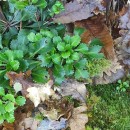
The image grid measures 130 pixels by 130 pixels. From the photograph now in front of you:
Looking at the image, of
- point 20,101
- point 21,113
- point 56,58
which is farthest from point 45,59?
point 21,113

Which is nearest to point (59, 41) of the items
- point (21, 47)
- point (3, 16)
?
point (21, 47)

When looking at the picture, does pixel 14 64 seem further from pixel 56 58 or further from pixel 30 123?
pixel 30 123

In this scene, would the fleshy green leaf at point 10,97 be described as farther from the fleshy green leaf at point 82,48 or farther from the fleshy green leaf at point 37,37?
the fleshy green leaf at point 82,48

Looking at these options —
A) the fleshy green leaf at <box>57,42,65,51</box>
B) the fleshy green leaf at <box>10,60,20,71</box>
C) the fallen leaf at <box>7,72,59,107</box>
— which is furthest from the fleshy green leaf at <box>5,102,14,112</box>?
the fleshy green leaf at <box>57,42,65,51</box>

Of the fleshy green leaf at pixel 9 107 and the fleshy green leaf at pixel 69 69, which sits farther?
the fleshy green leaf at pixel 69 69

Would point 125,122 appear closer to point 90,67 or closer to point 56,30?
point 90,67

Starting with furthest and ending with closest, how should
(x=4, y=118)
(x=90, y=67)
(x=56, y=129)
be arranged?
(x=90, y=67), (x=56, y=129), (x=4, y=118)

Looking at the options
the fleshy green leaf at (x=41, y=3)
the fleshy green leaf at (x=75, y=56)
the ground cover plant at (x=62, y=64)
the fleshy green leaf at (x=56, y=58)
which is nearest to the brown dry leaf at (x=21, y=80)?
the ground cover plant at (x=62, y=64)
